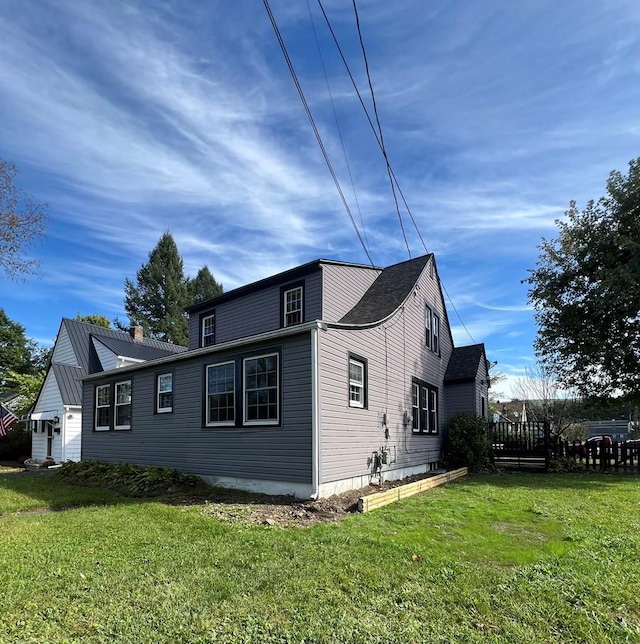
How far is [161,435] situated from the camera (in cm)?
1258

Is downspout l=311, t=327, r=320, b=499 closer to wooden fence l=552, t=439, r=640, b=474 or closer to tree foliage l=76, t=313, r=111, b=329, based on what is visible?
wooden fence l=552, t=439, r=640, b=474

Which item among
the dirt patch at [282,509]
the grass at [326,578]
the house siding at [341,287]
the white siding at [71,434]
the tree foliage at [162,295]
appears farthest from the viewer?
the tree foliage at [162,295]

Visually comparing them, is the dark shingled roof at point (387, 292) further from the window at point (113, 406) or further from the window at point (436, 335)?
the window at point (113, 406)

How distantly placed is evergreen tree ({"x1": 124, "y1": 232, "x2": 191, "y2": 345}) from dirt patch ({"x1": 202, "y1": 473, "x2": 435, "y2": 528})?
35.6 m

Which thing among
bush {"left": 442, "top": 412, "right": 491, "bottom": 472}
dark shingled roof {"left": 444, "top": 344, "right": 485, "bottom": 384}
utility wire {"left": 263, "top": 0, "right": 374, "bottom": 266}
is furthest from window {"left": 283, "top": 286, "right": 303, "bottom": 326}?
dark shingled roof {"left": 444, "top": 344, "right": 485, "bottom": 384}

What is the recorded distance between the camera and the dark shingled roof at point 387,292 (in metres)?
12.9

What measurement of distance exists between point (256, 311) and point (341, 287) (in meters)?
2.95

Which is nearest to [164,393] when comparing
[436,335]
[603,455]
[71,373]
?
[436,335]

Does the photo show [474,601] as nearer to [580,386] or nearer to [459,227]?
[459,227]

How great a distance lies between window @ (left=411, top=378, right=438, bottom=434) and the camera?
14.2m

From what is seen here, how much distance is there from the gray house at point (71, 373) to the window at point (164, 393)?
859 cm

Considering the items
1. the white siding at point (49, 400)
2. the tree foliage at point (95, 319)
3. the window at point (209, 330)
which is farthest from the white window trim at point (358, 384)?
the tree foliage at point (95, 319)

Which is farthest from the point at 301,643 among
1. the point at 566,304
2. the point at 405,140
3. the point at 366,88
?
the point at 566,304

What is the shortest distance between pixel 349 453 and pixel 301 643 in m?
6.51
